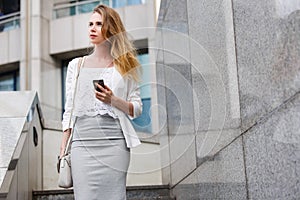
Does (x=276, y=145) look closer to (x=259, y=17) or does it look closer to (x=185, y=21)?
(x=259, y=17)

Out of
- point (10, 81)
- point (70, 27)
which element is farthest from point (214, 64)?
point (10, 81)

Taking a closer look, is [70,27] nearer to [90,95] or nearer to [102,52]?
[102,52]

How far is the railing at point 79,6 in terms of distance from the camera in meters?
13.6

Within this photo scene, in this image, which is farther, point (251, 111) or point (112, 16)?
point (112, 16)

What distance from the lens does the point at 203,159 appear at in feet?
12.3

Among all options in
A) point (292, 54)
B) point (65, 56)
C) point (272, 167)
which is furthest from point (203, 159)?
point (65, 56)

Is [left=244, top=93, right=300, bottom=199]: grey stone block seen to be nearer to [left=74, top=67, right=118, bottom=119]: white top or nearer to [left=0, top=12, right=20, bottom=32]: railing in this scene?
[left=74, top=67, right=118, bottom=119]: white top

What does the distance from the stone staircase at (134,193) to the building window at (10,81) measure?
9.69 metres

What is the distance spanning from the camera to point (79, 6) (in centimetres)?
1436

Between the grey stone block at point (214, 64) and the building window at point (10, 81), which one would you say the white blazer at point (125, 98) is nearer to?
the grey stone block at point (214, 64)

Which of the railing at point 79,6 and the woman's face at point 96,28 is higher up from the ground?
the railing at point 79,6

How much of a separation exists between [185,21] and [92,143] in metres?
1.66

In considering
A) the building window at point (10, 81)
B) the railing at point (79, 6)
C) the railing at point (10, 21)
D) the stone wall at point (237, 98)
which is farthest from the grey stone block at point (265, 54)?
the building window at point (10, 81)

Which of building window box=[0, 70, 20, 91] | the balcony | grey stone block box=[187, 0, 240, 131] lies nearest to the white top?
grey stone block box=[187, 0, 240, 131]
